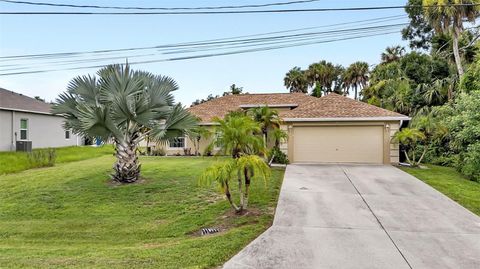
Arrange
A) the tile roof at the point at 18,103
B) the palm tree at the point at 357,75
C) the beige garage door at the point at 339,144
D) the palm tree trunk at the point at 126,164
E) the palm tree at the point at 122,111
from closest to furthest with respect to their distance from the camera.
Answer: the palm tree at the point at 122,111 → the palm tree trunk at the point at 126,164 → the beige garage door at the point at 339,144 → the tile roof at the point at 18,103 → the palm tree at the point at 357,75

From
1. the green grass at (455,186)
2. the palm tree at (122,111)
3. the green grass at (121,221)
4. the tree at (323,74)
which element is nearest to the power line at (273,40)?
the palm tree at (122,111)

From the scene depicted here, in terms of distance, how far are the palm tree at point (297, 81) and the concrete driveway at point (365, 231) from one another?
35155mm

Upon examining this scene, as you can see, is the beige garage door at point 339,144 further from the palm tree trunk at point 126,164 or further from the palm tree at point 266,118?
the palm tree trunk at point 126,164

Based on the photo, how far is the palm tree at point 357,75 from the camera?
41750 millimetres

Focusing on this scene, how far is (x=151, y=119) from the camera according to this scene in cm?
1123

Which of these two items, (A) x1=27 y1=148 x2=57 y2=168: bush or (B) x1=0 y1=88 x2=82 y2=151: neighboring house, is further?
(B) x1=0 y1=88 x2=82 y2=151: neighboring house

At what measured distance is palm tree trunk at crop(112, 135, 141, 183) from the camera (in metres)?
11.2

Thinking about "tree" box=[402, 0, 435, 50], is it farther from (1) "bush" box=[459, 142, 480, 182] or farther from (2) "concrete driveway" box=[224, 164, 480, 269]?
(2) "concrete driveway" box=[224, 164, 480, 269]

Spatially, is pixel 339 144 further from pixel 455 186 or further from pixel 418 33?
pixel 418 33

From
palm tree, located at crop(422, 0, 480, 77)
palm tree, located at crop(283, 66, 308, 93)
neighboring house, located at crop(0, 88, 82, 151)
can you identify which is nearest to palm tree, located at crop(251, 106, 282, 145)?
palm tree, located at crop(422, 0, 480, 77)

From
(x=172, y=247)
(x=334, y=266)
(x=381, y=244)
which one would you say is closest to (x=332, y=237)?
(x=381, y=244)

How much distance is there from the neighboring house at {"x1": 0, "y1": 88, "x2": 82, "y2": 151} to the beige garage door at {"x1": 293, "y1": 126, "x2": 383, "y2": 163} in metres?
14.9

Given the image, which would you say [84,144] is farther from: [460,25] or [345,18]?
[460,25]

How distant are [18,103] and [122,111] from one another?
50.8ft
